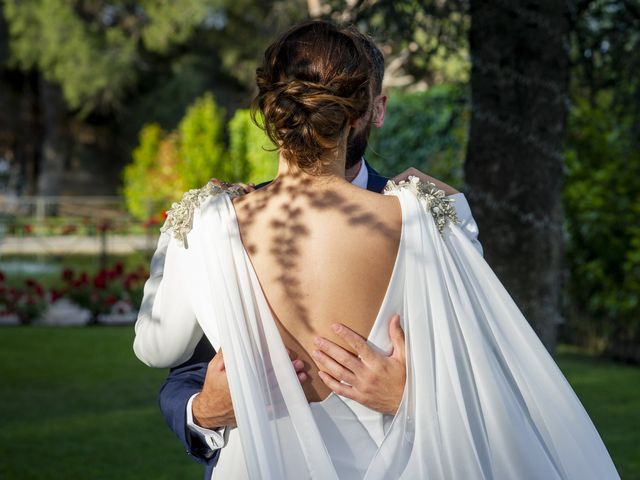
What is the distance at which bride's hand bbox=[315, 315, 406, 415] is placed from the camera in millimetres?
2119

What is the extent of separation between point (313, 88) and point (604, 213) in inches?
373

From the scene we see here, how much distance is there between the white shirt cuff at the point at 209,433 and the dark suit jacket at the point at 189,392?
13mm

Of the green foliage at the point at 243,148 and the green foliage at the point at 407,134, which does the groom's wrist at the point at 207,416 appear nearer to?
the green foliage at the point at 407,134

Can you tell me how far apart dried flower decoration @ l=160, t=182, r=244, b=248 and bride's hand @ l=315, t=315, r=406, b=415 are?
40 centimetres

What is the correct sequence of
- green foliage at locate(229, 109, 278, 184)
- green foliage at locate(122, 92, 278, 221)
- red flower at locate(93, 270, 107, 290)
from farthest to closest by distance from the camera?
green foliage at locate(122, 92, 278, 221) < green foliage at locate(229, 109, 278, 184) < red flower at locate(93, 270, 107, 290)

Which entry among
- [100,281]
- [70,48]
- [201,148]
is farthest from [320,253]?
[70,48]

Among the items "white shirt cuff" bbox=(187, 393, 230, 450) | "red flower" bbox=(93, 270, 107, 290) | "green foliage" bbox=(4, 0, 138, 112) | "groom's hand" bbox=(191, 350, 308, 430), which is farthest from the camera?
"green foliage" bbox=(4, 0, 138, 112)

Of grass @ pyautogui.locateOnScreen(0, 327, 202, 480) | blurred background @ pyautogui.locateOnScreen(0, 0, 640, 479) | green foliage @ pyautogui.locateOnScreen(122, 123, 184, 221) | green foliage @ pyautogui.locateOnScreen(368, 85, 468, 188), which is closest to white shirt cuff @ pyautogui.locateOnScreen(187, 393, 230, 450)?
blurred background @ pyautogui.locateOnScreen(0, 0, 640, 479)

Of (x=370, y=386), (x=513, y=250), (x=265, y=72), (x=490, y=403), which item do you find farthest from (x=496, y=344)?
(x=513, y=250)

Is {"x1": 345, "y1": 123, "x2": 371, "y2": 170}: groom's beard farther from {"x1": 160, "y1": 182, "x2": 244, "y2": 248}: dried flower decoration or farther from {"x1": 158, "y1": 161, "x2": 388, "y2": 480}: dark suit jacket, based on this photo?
{"x1": 160, "y1": 182, "x2": 244, "y2": 248}: dried flower decoration

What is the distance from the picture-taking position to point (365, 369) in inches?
83.7

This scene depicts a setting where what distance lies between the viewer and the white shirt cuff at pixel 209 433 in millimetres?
2309

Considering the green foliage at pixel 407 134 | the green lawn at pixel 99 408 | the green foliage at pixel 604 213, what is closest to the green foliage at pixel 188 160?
the green foliage at pixel 407 134

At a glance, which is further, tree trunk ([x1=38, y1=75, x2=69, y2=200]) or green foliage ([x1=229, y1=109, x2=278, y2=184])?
tree trunk ([x1=38, y1=75, x2=69, y2=200])
